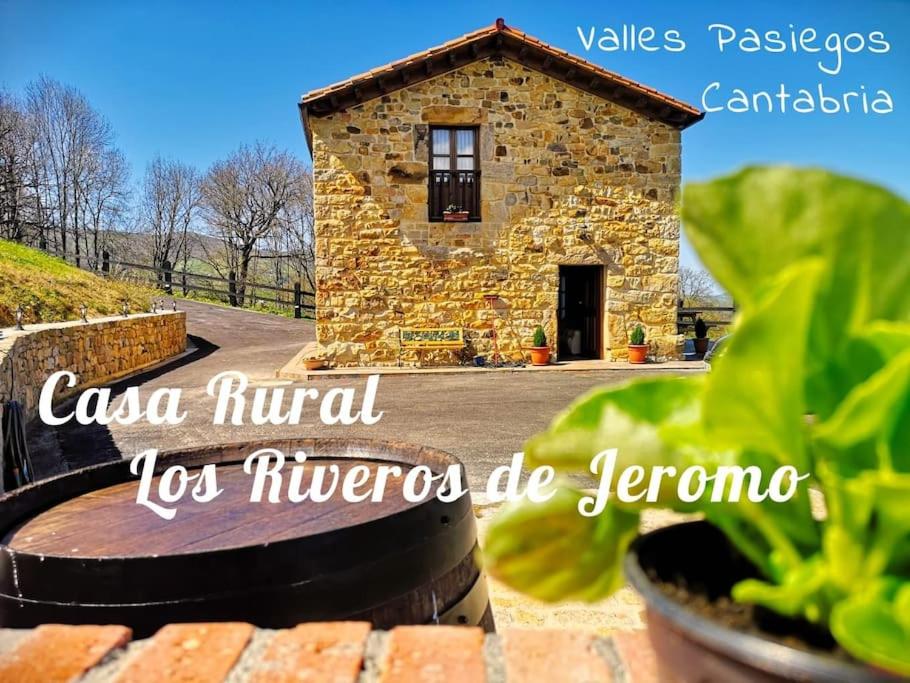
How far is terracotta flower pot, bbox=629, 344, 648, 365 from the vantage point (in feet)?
37.7

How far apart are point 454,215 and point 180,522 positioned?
32.9 feet

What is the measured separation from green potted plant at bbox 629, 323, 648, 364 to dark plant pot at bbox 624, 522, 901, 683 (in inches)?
441

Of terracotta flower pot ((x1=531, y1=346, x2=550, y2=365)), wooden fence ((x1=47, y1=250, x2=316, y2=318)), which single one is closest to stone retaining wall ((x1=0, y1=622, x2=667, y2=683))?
terracotta flower pot ((x1=531, y1=346, x2=550, y2=365))

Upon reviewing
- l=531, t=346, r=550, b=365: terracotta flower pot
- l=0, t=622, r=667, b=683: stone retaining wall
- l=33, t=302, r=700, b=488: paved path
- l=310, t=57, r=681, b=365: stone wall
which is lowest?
l=33, t=302, r=700, b=488: paved path

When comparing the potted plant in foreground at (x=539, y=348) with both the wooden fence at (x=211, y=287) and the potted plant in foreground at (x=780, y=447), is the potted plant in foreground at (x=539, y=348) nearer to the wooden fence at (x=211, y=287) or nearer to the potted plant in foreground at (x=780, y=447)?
the potted plant in foreground at (x=780, y=447)

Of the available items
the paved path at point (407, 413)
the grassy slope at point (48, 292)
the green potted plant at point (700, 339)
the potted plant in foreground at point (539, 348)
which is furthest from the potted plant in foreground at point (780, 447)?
the green potted plant at point (700, 339)

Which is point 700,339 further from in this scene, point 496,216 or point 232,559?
point 232,559

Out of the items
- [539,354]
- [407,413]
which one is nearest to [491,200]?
[539,354]

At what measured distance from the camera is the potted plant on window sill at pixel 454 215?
1132 centimetres

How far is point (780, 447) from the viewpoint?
1.60 ft

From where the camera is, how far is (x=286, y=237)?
107 ft

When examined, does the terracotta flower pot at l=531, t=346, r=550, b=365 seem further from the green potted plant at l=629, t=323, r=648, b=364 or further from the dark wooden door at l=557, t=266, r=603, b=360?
the green potted plant at l=629, t=323, r=648, b=364

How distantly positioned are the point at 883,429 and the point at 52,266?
1669 cm

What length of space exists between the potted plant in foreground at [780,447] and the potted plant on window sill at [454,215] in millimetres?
11009
